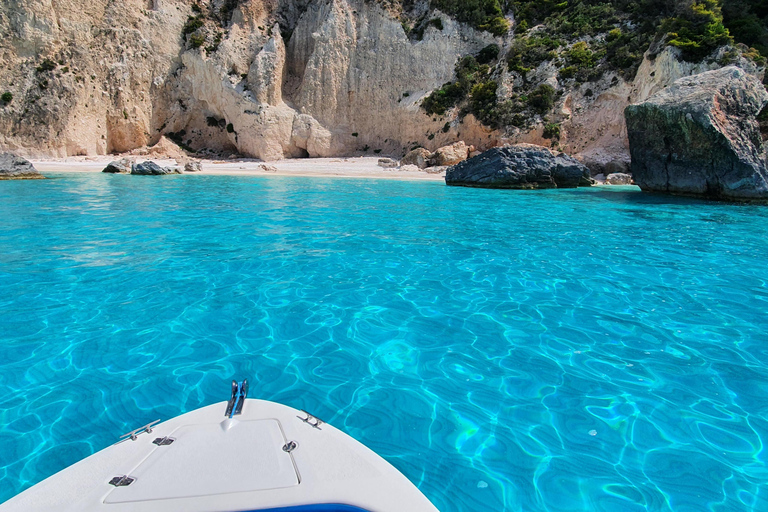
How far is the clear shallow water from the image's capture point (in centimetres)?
258

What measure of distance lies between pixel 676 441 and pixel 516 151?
711 inches

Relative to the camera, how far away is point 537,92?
2717 centimetres

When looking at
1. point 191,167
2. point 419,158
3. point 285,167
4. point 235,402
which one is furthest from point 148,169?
point 235,402

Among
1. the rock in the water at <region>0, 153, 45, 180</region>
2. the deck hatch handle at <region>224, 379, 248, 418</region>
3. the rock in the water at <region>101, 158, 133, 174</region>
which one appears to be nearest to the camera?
the deck hatch handle at <region>224, 379, 248, 418</region>

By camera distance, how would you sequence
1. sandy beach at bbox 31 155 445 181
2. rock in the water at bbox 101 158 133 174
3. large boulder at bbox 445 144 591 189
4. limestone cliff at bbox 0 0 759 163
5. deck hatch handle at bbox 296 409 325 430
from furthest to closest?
limestone cliff at bbox 0 0 759 163 < sandy beach at bbox 31 155 445 181 < rock in the water at bbox 101 158 133 174 < large boulder at bbox 445 144 591 189 < deck hatch handle at bbox 296 409 325 430

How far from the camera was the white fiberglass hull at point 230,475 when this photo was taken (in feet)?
5.73

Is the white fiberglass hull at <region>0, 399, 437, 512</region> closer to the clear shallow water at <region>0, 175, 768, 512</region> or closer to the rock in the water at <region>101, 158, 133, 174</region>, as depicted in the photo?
the clear shallow water at <region>0, 175, 768, 512</region>

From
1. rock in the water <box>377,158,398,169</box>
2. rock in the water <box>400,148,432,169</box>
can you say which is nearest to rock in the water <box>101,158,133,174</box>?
rock in the water <box>377,158,398,169</box>

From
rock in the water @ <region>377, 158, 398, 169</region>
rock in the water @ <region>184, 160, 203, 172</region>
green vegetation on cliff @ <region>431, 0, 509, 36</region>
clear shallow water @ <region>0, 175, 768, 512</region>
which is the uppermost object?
green vegetation on cliff @ <region>431, 0, 509, 36</region>

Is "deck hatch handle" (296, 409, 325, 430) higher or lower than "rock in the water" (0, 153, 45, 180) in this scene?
lower

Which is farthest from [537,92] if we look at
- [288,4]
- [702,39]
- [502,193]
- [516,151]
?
[288,4]

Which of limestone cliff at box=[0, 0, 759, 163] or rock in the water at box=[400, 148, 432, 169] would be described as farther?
limestone cliff at box=[0, 0, 759, 163]

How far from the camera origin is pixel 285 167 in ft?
99.3

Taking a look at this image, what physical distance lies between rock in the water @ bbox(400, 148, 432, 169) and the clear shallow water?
2054cm
